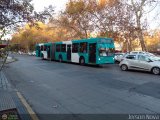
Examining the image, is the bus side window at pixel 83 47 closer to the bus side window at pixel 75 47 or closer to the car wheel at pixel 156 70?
the bus side window at pixel 75 47

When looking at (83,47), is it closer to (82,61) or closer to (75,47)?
(82,61)

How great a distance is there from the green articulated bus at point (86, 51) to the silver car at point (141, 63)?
3613mm

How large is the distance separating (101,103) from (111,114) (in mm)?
1290

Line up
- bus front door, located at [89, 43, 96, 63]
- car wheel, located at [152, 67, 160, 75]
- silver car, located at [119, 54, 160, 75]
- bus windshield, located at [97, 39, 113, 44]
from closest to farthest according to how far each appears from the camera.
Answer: car wheel, located at [152, 67, 160, 75] → silver car, located at [119, 54, 160, 75] → bus windshield, located at [97, 39, 113, 44] → bus front door, located at [89, 43, 96, 63]

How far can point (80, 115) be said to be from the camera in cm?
664

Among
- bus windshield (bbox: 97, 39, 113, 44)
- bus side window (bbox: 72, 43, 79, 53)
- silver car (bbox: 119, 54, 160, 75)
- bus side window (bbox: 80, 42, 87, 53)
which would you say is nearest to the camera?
silver car (bbox: 119, 54, 160, 75)

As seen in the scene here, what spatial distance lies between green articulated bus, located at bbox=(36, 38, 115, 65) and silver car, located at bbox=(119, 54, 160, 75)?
3.61 metres

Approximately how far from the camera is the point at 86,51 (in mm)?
A: 24516

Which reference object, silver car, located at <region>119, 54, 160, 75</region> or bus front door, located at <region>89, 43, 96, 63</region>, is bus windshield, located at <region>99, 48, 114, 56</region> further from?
silver car, located at <region>119, 54, 160, 75</region>

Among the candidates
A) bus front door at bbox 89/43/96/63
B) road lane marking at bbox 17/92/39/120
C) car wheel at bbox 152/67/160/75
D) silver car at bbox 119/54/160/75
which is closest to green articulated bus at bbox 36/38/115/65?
bus front door at bbox 89/43/96/63

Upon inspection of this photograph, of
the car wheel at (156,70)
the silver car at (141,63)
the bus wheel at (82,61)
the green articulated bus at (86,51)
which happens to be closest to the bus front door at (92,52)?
the green articulated bus at (86,51)

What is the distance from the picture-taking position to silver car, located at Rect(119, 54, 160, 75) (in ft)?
56.1

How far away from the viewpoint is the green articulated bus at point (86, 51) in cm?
2275

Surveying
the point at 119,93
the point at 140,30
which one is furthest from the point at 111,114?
the point at 140,30
